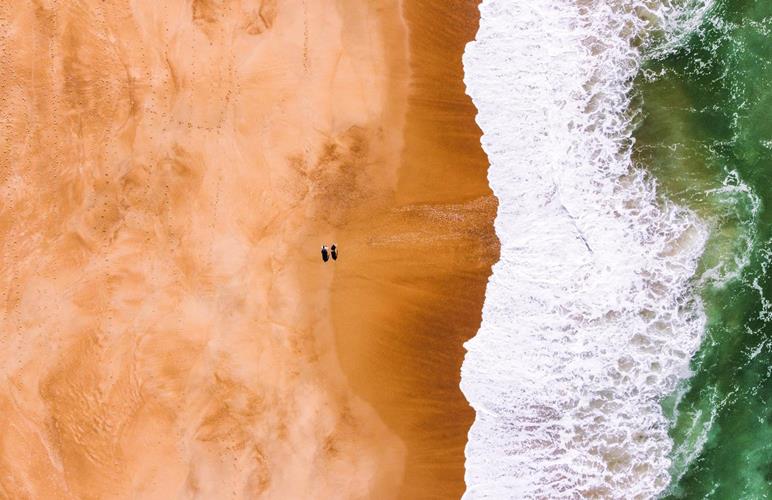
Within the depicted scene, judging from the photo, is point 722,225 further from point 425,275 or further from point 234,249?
point 234,249

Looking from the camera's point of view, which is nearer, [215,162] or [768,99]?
[215,162]

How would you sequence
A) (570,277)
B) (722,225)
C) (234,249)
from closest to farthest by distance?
(234,249), (570,277), (722,225)

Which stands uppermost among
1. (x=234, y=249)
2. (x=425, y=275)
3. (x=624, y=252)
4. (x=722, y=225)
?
(x=722, y=225)

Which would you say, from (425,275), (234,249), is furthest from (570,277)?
(234,249)

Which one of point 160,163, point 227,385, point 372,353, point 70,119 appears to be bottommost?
point 227,385

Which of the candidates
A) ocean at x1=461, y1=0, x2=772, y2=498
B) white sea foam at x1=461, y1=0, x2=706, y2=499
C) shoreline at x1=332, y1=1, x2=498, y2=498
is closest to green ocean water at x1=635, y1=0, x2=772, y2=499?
ocean at x1=461, y1=0, x2=772, y2=498

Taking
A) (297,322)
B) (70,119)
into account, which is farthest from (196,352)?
(70,119)

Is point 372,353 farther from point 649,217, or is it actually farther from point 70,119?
point 70,119
